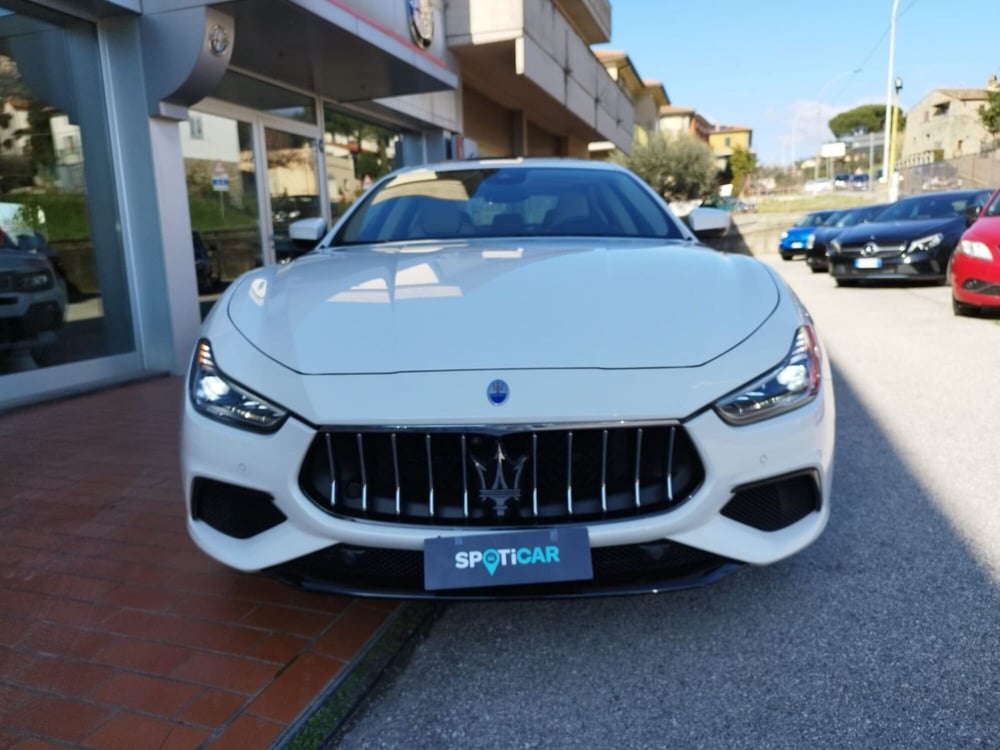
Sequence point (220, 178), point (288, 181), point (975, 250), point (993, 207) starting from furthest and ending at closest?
point (288, 181)
point (993, 207)
point (220, 178)
point (975, 250)

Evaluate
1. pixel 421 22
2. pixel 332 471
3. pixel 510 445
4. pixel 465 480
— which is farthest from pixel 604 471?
pixel 421 22

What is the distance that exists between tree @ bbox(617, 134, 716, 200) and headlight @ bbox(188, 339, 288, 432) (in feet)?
120

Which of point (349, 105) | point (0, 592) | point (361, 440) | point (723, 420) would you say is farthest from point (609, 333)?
point (349, 105)

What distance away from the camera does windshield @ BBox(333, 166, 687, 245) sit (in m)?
3.37

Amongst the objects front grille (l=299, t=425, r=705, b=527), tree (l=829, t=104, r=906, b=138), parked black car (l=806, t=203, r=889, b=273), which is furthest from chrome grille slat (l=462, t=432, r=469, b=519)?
tree (l=829, t=104, r=906, b=138)

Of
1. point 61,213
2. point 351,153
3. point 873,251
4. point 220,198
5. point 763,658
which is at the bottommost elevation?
point 763,658

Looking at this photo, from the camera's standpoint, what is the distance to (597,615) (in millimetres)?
2375

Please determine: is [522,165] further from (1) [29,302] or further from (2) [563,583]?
(1) [29,302]

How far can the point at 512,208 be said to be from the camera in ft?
11.5

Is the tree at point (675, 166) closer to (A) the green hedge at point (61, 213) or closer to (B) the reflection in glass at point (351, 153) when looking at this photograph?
(B) the reflection in glass at point (351, 153)

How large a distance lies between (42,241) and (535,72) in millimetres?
9358

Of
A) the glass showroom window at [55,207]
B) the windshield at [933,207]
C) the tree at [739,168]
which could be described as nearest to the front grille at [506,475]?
the glass showroom window at [55,207]

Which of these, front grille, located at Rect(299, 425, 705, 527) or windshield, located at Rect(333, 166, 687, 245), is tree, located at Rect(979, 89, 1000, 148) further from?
front grille, located at Rect(299, 425, 705, 527)

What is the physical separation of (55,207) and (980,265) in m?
7.81
